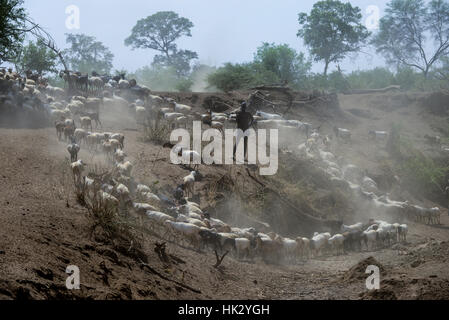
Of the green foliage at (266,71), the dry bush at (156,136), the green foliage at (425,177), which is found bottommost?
the green foliage at (425,177)

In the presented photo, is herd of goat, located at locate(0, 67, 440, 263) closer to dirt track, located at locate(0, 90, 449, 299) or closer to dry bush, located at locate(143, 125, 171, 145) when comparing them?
dirt track, located at locate(0, 90, 449, 299)

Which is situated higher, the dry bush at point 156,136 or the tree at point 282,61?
the tree at point 282,61

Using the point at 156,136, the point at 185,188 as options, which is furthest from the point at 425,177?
the point at 185,188

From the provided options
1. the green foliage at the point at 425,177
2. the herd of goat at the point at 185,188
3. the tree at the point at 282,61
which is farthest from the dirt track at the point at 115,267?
the tree at the point at 282,61

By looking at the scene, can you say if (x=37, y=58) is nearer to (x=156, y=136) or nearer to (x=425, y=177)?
(x=156, y=136)

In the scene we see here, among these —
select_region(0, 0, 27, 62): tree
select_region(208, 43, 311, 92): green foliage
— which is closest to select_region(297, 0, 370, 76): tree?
select_region(208, 43, 311, 92): green foliage

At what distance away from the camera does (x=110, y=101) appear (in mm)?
21719

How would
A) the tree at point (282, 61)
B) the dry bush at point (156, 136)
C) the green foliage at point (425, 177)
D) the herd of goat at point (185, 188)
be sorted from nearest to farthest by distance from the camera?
the herd of goat at point (185, 188) → the dry bush at point (156, 136) → the green foliage at point (425, 177) → the tree at point (282, 61)

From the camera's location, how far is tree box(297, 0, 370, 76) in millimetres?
44125

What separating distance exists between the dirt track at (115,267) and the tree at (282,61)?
25777 mm

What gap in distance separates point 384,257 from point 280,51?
27.2 meters

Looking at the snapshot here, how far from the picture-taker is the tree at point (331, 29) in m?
44.1

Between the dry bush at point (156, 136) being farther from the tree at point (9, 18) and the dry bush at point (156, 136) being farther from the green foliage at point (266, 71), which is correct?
the green foliage at point (266, 71)

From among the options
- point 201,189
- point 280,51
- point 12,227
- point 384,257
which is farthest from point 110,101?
point 280,51
